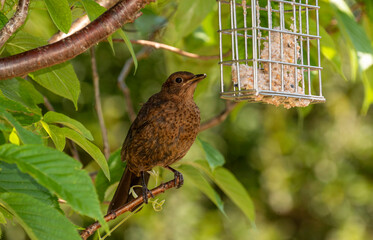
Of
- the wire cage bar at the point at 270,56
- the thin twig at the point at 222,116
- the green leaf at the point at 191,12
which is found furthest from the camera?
the thin twig at the point at 222,116

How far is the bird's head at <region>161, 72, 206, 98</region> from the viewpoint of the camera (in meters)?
3.71

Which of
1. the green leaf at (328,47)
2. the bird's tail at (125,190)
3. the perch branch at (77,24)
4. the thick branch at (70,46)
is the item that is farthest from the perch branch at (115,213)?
the green leaf at (328,47)

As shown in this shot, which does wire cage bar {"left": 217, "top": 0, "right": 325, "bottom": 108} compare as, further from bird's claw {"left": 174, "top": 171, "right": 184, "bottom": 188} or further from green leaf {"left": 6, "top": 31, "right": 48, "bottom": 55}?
green leaf {"left": 6, "top": 31, "right": 48, "bottom": 55}

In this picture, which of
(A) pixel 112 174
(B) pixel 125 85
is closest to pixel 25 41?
(A) pixel 112 174

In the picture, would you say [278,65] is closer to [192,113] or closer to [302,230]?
[192,113]

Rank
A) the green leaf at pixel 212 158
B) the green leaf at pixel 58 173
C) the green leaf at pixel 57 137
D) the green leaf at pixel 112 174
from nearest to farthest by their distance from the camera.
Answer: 1. the green leaf at pixel 58 173
2. the green leaf at pixel 57 137
3. the green leaf at pixel 212 158
4. the green leaf at pixel 112 174

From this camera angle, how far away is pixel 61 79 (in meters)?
2.85

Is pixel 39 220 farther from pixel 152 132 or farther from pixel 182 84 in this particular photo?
pixel 182 84

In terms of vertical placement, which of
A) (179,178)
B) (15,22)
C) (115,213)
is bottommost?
(115,213)

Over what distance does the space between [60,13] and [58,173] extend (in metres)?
0.96

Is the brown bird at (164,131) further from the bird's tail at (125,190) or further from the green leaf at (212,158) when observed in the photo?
the green leaf at (212,158)

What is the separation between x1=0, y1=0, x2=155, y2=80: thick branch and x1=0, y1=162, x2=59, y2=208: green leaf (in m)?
0.39

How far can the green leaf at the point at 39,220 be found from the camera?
161 cm

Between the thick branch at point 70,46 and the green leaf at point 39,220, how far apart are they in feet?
2.26
